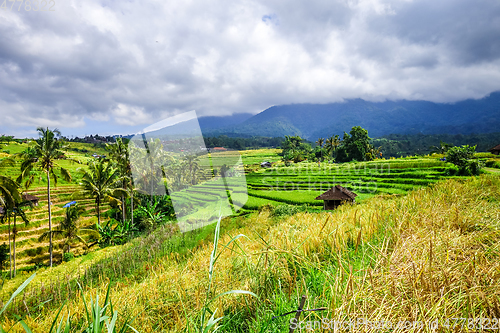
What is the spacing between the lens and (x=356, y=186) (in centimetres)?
2938

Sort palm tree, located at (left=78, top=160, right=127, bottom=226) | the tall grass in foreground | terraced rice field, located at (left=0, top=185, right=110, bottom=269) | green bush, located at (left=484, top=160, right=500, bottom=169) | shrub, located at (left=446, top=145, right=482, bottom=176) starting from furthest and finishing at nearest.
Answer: terraced rice field, located at (left=0, top=185, right=110, bottom=269)
green bush, located at (left=484, top=160, right=500, bottom=169)
palm tree, located at (left=78, top=160, right=127, bottom=226)
shrub, located at (left=446, top=145, right=482, bottom=176)
the tall grass in foreground

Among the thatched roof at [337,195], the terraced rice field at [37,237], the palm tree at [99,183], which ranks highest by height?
the palm tree at [99,183]

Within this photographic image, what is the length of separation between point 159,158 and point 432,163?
32.9m

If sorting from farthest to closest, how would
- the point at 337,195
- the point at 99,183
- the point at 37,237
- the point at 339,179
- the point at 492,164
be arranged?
the point at 339,179 → the point at 37,237 → the point at 492,164 → the point at 99,183 → the point at 337,195

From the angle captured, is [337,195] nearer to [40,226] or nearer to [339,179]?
[339,179]

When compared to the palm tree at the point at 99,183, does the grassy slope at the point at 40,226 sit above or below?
below

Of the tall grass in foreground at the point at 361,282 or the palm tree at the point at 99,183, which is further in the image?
the palm tree at the point at 99,183

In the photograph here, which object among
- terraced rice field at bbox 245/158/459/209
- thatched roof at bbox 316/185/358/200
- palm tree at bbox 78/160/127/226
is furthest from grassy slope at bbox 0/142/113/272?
terraced rice field at bbox 245/158/459/209

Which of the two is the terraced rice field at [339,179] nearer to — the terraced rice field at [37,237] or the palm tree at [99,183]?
the palm tree at [99,183]

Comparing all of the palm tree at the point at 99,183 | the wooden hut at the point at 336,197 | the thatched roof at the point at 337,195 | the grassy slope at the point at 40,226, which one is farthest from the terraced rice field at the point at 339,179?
the grassy slope at the point at 40,226

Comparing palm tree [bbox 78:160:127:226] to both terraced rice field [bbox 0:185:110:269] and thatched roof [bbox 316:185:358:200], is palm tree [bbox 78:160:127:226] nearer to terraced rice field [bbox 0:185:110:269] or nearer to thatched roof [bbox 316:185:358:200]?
terraced rice field [bbox 0:185:110:269]

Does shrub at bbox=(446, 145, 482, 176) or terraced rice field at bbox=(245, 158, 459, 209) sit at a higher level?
shrub at bbox=(446, 145, 482, 176)

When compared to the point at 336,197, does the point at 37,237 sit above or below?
below

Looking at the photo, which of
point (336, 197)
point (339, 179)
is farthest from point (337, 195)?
point (339, 179)
